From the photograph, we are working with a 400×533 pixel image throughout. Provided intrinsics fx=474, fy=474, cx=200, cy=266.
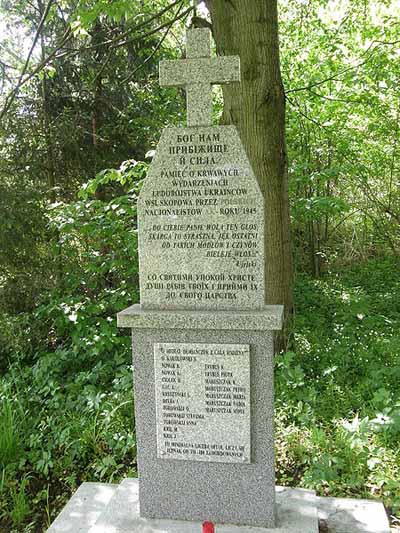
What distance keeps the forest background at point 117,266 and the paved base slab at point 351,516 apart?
0.16 metres

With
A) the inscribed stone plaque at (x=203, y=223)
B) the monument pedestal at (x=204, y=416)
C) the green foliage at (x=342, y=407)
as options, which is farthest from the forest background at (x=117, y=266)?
the inscribed stone plaque at (x=203, y=223)

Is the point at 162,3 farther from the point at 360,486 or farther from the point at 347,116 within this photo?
the point at 360,486

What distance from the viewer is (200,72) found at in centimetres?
255

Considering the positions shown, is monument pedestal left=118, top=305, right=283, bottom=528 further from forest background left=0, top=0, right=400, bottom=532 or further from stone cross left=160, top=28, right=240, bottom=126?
stone cross left=160, top=28, right=240, bottom=126

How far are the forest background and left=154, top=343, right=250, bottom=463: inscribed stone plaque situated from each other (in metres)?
0.86

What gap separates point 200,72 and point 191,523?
252 centimetres

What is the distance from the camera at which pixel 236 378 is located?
8.39 ft

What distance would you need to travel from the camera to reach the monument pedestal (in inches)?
100

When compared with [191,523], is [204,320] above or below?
above

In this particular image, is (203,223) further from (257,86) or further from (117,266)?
(117,266)

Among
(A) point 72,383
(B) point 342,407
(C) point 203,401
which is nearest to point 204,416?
(C) point 203,401

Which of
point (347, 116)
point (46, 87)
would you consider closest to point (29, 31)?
point (46, 87)

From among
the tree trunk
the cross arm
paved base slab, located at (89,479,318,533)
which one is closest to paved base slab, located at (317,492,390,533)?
paved base slab, located at (89,479,318,533)

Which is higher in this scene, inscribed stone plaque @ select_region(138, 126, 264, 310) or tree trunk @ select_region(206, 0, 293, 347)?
tree trunk @ select_region(206, 0, 293, 347)
